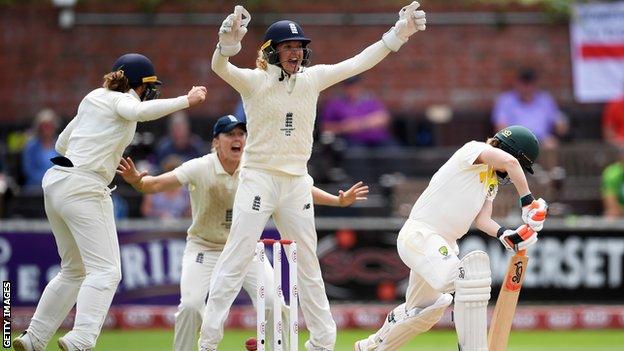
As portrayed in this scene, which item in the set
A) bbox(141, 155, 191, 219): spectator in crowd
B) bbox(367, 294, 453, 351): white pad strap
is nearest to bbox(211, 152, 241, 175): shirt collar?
bbox(367, 294, 453, 351): white pad strap

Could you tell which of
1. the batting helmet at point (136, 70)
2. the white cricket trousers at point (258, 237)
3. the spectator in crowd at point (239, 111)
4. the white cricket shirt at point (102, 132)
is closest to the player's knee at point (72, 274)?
the white cricket shirt at point (102, 132)

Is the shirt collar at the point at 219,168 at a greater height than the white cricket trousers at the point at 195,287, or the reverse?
the shirt collar at the point at 219,168

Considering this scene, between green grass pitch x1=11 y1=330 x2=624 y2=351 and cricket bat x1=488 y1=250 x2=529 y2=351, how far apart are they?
7.55ft

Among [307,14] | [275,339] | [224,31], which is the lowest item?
[275,339]

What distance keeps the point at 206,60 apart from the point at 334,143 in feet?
7.43

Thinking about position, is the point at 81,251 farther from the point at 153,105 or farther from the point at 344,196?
the point at 344,196

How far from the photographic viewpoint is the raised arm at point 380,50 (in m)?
7.71

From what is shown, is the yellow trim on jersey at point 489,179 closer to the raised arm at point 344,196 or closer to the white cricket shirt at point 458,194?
the white cricket shirt at point 458,194

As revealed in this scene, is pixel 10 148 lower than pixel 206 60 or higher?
lower

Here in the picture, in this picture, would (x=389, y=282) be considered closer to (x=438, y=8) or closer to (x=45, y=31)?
(x=438, y=8)

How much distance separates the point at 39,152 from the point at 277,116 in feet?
16.4

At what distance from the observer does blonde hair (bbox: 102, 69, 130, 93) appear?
7762 millimetres

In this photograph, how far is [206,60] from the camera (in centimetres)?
1411

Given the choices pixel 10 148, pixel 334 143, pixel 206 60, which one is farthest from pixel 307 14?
pixel 10 148
